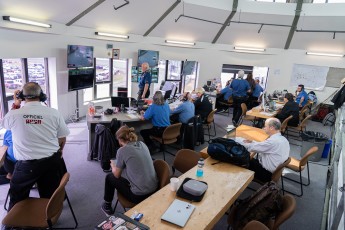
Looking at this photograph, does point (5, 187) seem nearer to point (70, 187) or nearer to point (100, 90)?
point (70, 187)

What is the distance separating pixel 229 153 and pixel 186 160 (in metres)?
0.60

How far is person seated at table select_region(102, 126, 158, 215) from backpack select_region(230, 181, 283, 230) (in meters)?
0.94

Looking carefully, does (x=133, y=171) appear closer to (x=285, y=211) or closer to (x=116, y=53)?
(x=285, y=211)

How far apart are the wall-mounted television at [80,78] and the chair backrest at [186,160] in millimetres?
3898

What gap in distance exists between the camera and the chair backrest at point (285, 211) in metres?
2.17

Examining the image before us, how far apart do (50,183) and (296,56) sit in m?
9.53

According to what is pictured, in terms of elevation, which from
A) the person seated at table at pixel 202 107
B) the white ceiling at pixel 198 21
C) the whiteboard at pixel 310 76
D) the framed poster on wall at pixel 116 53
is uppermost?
the white ceiling at pixel 198 21

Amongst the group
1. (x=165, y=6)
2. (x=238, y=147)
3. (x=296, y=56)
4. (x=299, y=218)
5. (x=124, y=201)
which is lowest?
(x=299, y=218)

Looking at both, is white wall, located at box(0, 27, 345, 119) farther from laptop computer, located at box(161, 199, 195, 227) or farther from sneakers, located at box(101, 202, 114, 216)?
laptop computer, located at box(161, 199, 195, 227)

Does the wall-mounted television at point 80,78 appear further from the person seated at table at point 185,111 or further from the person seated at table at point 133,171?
the person seated at table at point 133,171

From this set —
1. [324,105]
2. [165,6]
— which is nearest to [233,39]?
[165,6]

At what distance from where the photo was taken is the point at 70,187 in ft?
12.3

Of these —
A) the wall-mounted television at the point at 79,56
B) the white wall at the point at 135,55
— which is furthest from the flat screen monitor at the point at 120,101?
the white wall at the point at 135,55

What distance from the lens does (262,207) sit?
2.38m
